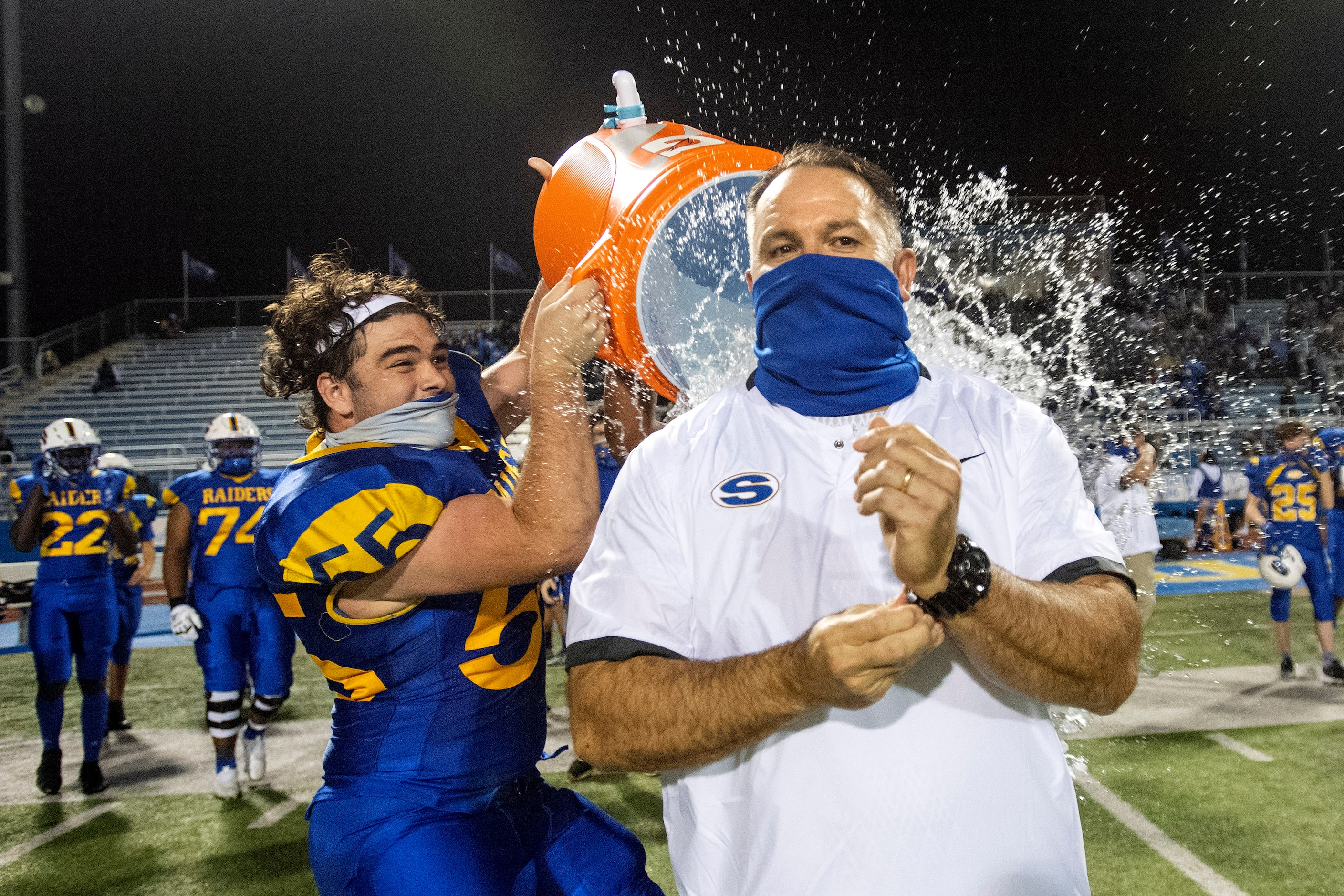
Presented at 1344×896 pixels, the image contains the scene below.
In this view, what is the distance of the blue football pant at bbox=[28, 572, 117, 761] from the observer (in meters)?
5.53

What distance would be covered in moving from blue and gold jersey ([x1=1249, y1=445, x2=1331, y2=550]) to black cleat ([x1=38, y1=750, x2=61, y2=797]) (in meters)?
8.98

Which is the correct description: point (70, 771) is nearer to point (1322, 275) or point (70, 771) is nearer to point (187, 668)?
point (187, 668)

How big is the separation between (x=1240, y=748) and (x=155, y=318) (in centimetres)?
2904

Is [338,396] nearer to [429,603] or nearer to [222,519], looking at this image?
[429,603]

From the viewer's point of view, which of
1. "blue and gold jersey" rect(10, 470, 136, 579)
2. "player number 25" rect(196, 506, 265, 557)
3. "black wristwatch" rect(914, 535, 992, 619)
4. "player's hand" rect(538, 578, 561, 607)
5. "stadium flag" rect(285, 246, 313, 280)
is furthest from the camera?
"stadium flag" rect(285, 246, 313, 280)

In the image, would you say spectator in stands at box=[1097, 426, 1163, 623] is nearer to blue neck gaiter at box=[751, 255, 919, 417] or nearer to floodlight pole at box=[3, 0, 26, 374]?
blue neck gaiter at box=[751, 255, 919, 417]

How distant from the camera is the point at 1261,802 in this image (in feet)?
15.4

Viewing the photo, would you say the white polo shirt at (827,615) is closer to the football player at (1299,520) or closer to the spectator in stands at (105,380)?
the football player at (1299,520)

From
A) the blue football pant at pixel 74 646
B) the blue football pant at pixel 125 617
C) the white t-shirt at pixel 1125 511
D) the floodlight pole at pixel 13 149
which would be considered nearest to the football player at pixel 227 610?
the blue football pant at pixel 74 646

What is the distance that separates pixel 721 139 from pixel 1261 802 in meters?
4.73

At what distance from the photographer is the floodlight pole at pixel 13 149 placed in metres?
18.5

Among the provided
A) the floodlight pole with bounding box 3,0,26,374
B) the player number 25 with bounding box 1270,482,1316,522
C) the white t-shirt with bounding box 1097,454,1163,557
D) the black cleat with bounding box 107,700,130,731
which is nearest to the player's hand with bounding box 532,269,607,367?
the white t-shirt with bounding box 1097,454,1163,557

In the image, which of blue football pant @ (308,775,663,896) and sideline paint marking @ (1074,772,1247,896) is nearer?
blue football pant @ (308,775,663,896)

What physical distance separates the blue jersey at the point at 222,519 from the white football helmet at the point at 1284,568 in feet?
24.3
